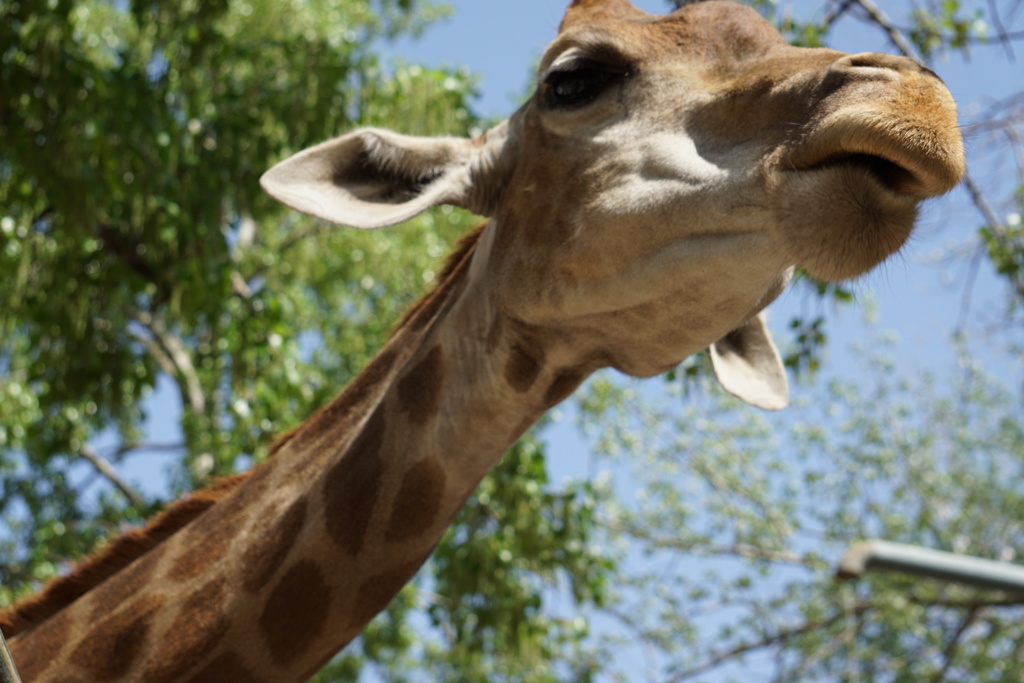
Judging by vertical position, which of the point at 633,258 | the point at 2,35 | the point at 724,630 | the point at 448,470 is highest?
the point at 2,35

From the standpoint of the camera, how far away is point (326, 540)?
2.92 m

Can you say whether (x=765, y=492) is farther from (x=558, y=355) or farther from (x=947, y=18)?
(x=558, y=355)

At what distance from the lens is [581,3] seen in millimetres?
3328

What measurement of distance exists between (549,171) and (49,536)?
28.9 ft

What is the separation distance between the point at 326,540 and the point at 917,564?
5.37 ft

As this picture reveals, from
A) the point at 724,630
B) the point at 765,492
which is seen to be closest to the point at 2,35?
the point at 724,630

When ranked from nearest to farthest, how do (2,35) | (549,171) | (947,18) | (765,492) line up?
(549,171)
(2,35)
(947,18)
(765,492)

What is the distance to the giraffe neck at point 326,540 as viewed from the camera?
286 centimetres

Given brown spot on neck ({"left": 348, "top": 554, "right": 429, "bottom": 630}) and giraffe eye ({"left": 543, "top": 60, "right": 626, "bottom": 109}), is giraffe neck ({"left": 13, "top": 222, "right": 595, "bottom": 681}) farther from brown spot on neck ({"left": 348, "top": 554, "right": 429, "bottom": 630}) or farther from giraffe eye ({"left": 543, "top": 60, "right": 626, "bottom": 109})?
giraffe eye ({"left": 543, "top": 60, "right": 626, "bottom": 109})

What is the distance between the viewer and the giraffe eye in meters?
2.90

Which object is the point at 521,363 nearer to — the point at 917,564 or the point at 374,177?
the point at 374,177

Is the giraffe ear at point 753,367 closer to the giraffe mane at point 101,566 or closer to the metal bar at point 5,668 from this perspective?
the giraffe mane at point 101,566

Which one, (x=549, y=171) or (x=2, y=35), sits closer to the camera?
(x=549, y=171)

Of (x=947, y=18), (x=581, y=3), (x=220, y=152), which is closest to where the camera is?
(x=581, y=3)
